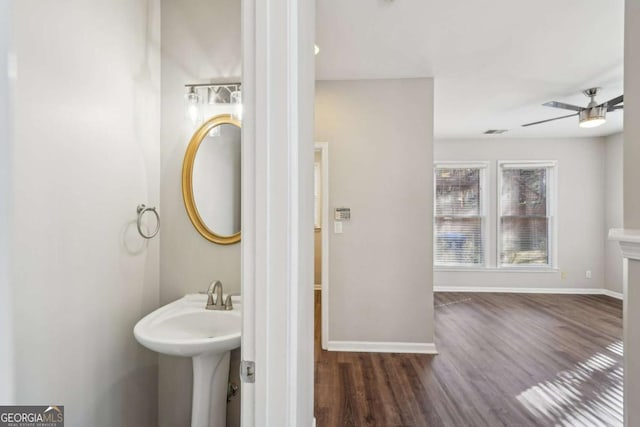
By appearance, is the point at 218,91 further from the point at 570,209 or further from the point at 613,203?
the point at 613,203

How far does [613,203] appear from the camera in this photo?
488 centimetres

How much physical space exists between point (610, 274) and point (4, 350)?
7.02m

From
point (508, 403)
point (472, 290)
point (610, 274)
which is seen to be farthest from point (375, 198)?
point (610, 274)

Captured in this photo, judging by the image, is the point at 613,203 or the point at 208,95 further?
the point at 613,203

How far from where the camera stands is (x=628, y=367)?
1114mm

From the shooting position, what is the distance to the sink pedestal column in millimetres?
1343

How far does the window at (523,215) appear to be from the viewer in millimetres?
5270

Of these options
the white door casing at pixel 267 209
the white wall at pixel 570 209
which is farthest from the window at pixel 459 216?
the white door casing at pixel 267 209

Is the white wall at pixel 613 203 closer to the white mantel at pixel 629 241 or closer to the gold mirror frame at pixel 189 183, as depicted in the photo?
the white mantel at pixel 629 241

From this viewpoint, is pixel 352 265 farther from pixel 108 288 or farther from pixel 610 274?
pixel 610 274

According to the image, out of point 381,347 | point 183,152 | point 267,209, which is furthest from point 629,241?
point 381,347

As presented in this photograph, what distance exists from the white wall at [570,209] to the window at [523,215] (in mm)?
163

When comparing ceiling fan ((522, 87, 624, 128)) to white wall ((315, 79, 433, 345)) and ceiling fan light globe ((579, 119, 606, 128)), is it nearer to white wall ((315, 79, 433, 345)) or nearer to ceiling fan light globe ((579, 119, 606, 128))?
ceiling fan light globe ((579, 119, 606, 128))

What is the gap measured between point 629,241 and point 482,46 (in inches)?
78.1
